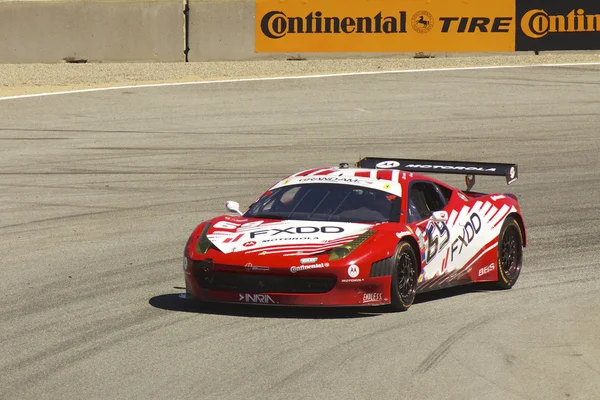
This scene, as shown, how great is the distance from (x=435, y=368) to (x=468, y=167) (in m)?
4.67

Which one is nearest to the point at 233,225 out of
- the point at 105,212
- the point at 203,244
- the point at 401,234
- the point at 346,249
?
the point at 203,244

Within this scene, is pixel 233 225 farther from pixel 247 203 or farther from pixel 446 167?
pixel 247 203

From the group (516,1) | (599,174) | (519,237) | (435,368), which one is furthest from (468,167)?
(516,1)

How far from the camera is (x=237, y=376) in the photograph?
8.07 meters

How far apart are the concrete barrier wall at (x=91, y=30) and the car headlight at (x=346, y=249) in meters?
17.6

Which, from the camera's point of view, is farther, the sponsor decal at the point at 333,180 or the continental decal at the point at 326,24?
the continental decal at the point at 326,24

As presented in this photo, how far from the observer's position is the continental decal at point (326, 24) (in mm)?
26672

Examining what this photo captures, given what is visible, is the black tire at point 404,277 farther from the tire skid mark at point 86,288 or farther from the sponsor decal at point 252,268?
the tire skid mark at point 86,288

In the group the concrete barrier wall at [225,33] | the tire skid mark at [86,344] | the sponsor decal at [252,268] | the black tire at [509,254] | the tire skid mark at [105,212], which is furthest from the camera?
the concrete barrier wall at [225,33]

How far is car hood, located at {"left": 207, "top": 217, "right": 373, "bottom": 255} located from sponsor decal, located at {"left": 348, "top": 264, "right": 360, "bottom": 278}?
0.87 feet

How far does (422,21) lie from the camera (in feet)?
88.1

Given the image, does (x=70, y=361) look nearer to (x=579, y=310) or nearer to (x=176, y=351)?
(x=176, y=351)

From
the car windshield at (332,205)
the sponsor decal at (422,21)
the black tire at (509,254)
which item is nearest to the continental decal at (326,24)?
the sponsor decal at (422,21)

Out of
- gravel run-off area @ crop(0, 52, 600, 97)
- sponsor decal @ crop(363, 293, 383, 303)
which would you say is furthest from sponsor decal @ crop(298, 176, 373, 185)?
gravel run-off area @ crop(0, 52, 600, 97)
